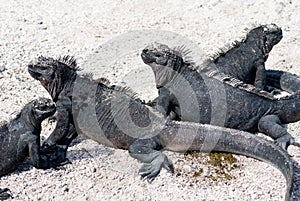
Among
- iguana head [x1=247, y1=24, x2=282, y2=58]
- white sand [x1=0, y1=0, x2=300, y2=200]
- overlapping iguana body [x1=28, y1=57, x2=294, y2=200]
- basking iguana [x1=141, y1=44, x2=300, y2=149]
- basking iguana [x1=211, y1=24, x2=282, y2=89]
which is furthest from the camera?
iguana head [x1=247, y1=24, x2=282, y2=58]

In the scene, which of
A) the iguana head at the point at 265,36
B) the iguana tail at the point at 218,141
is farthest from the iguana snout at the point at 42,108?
the iguana head at the point at 265,36

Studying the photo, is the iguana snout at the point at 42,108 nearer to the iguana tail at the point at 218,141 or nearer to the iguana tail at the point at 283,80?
the iguana tail at the point at 218,141

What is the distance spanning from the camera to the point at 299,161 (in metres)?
6.15

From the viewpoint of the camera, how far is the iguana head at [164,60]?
6.64 metres

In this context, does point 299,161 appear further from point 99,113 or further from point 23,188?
point 23,188

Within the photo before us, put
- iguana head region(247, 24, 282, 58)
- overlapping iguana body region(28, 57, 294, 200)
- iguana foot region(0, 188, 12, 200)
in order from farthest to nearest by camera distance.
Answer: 1. iguana head region(247, 24, 282, 58)
2. overlapping iguana body region(28, 57, 294, 200)
3. iguana foot region(0, 188, 12, 200)

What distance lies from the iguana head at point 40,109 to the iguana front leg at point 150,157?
941 millimetres

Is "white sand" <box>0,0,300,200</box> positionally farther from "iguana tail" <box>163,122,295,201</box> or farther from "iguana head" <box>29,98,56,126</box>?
"iguana head" <box>29,98,56,126</box>

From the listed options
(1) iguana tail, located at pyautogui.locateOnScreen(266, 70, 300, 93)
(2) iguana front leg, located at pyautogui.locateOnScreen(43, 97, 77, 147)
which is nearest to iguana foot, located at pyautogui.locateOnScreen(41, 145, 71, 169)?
(2) iguana front leg, located at pyautogui.locateOnScreen(43, 97, 77, 147)

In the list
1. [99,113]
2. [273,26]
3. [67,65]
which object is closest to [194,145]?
[99,113]

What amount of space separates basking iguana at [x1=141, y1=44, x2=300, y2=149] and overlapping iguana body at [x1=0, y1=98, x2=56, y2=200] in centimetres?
137

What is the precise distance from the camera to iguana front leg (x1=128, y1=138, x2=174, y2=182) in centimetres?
600

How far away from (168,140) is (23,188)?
158 centimetres

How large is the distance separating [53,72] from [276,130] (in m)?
2.51
